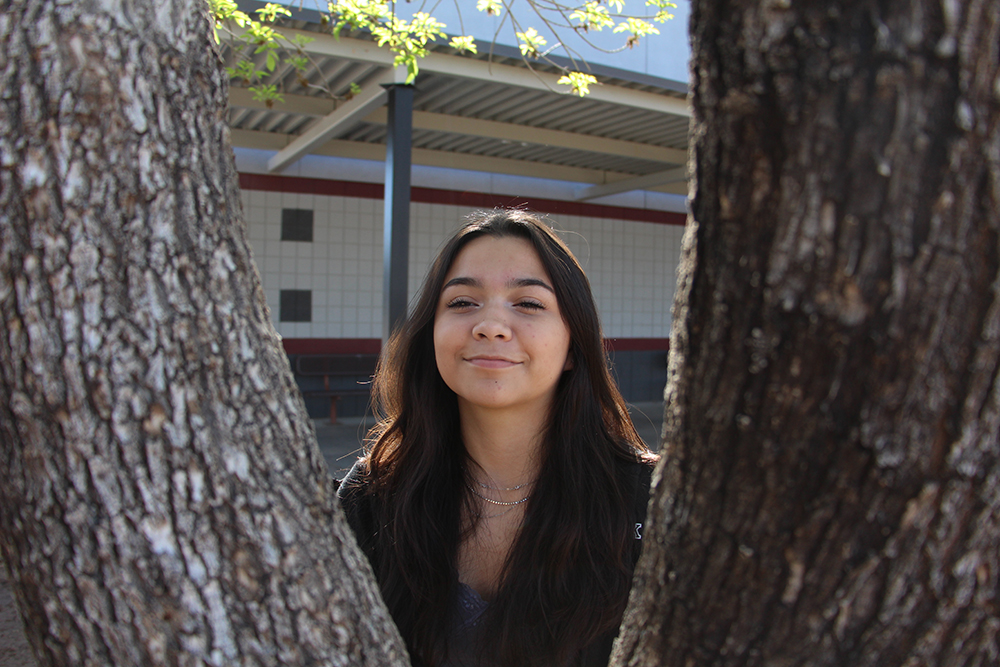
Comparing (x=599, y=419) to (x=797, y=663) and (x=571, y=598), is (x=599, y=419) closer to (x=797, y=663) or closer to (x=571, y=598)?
(x=571, y=598)

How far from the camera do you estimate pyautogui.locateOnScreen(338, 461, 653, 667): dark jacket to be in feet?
5.82

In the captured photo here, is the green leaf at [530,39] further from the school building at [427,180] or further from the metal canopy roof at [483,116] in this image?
the school building at [427,180]

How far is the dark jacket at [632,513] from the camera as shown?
69.9 inches

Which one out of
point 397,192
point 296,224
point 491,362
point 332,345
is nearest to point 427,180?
point 296,224

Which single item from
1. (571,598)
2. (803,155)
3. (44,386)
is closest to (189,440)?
(44,386)

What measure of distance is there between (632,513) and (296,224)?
7960mm

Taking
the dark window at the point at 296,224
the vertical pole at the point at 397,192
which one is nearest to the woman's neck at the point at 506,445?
the vertical pole at the point at 397,192

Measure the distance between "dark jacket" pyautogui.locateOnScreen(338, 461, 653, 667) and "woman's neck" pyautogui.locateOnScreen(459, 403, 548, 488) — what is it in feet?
0.92

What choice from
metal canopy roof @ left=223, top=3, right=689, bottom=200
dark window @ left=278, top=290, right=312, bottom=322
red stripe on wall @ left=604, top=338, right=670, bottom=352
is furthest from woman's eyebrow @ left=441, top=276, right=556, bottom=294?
red stripe on wall @ left=604, top=338, right=670, bottom=352

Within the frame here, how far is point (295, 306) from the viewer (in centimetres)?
916

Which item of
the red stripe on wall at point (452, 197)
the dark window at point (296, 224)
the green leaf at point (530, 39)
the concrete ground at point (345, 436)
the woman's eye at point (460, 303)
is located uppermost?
the green leaf at point (530, 39)

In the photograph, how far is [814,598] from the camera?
2.27ft

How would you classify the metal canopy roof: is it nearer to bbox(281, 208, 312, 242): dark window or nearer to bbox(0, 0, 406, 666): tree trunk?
bbox(281, 208, 312, 242): dark window

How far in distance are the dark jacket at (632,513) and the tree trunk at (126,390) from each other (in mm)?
1055
